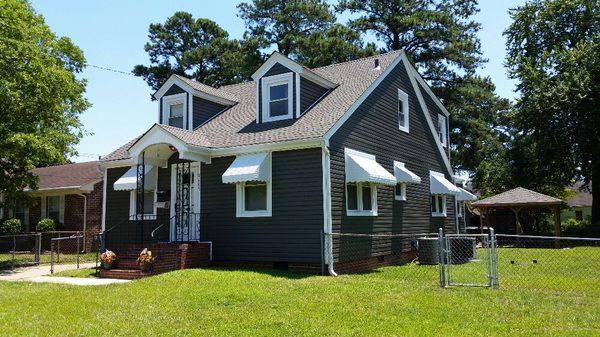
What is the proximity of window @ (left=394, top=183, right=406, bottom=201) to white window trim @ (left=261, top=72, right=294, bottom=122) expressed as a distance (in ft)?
16.6

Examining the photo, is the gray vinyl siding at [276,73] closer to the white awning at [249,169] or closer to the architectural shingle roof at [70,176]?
the white awning at [249,169]

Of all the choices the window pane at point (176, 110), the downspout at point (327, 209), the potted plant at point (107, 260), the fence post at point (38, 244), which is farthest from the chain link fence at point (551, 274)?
the fence post at point (38, 244)

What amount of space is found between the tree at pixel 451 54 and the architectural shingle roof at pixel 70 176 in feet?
74.9

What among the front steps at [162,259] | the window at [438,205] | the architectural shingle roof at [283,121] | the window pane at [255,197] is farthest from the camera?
the window at [438,205]

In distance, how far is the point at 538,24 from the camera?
40312 millimetres

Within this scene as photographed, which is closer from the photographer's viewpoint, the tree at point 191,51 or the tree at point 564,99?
the tree at point 564,99

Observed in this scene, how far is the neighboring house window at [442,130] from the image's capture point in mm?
24470

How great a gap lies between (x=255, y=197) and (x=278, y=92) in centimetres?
369

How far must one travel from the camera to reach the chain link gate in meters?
10.7

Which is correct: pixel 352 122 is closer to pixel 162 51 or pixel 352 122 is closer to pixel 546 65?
pixel 546 65

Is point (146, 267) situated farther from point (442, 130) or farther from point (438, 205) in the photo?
point (442, 130)

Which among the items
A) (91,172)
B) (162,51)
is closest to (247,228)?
(91,172)

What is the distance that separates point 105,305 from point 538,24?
40494 mm

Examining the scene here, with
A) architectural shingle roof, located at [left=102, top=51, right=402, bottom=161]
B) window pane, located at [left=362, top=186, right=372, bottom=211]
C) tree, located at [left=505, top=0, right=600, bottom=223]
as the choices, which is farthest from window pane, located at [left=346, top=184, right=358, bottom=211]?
tree, located at [left=505, top=0, right=600, bottom=223]
